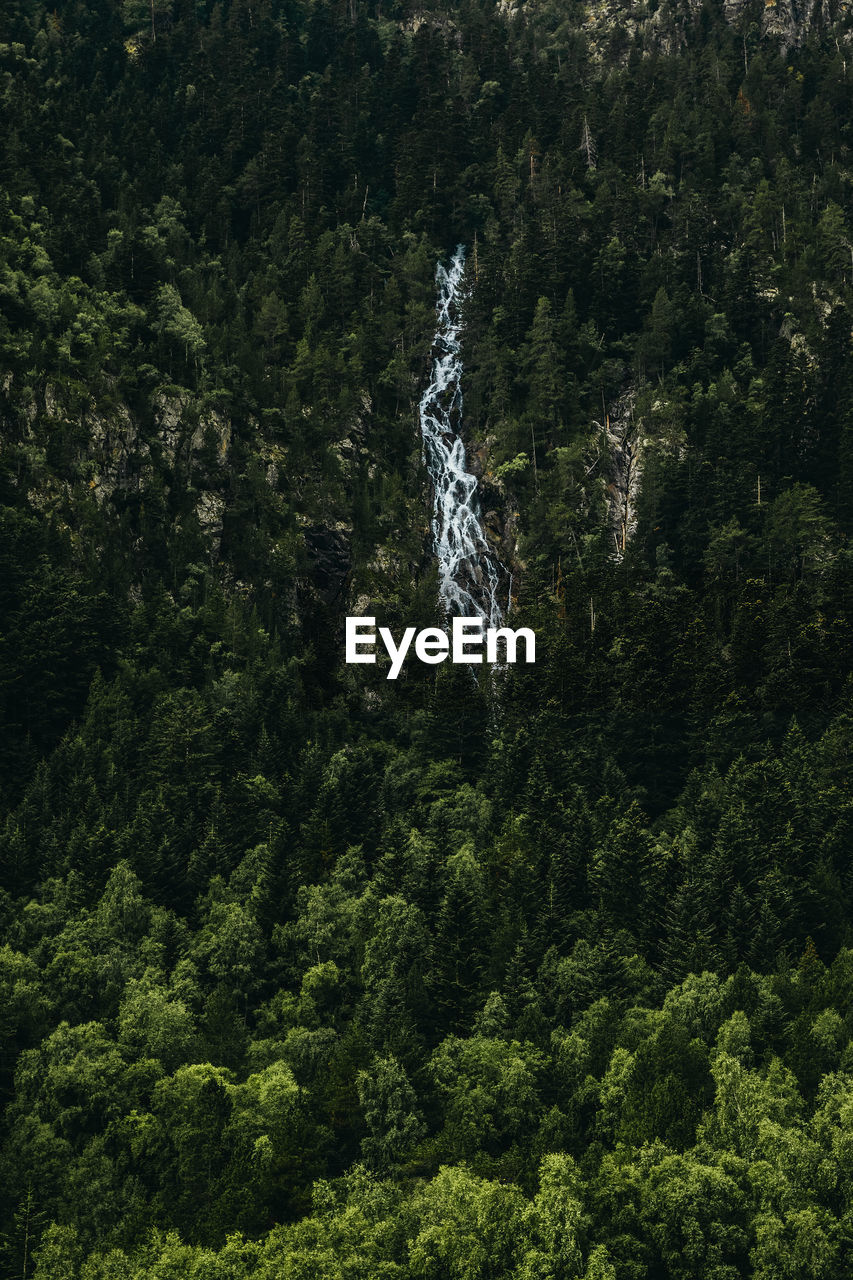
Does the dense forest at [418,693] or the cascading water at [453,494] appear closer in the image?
the dense forest at [418,693]

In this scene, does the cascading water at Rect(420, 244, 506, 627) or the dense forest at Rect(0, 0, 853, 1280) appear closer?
the dense forest at Rect(0, 0, 853, 1280)

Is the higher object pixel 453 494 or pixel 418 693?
pixel 453 494

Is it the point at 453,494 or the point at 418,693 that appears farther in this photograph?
the point at 453,494

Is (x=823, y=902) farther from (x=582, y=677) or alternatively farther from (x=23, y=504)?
(x=23, y=504)
